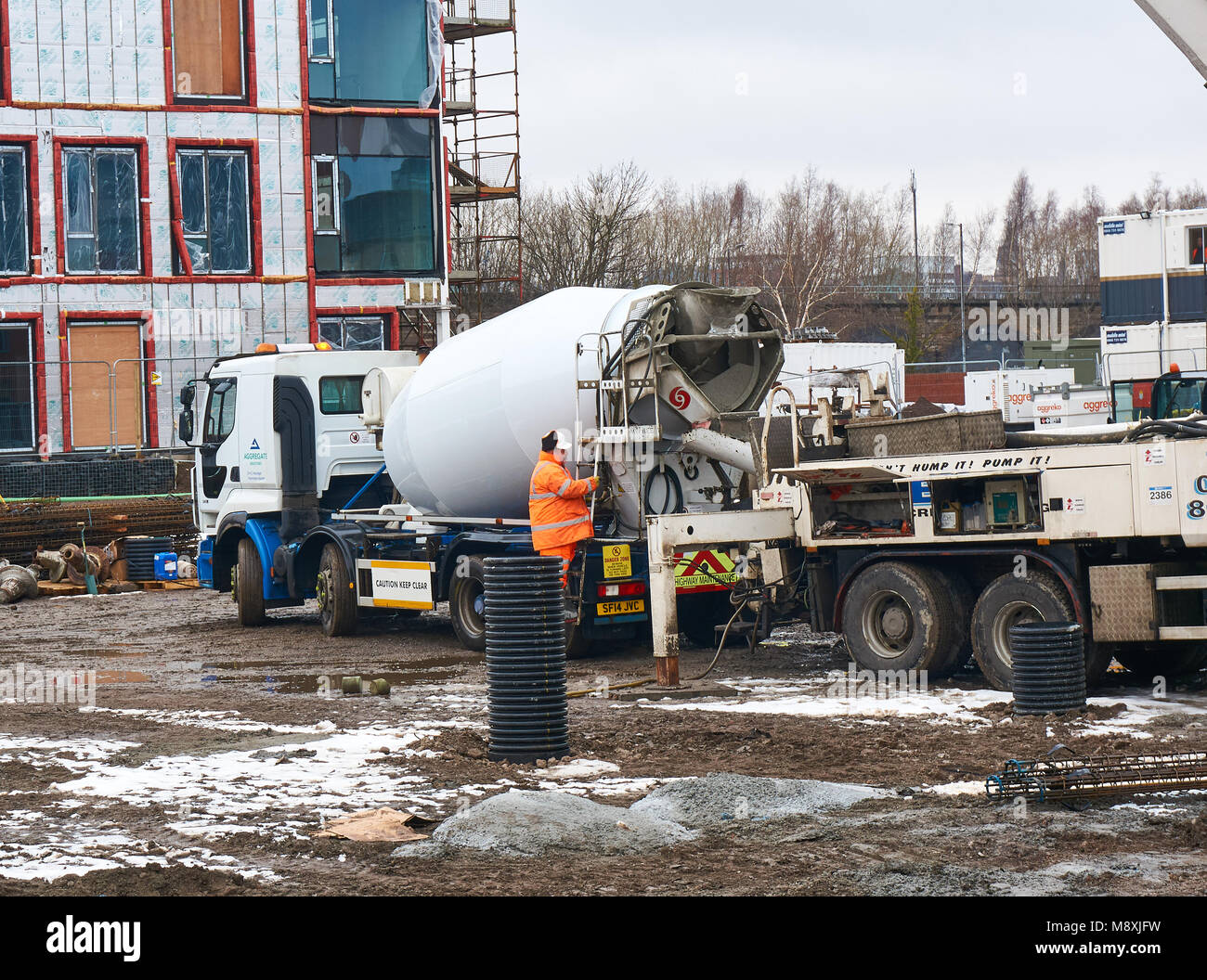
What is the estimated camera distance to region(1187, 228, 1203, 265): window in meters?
42.3

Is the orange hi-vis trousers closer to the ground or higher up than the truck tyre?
higher up

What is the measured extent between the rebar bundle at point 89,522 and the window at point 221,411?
26.0 ft

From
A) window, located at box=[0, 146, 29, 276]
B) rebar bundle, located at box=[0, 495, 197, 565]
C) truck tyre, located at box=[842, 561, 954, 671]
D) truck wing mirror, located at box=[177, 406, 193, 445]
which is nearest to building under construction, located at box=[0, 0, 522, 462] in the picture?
window, located at box=[0, 146, 29, 276]

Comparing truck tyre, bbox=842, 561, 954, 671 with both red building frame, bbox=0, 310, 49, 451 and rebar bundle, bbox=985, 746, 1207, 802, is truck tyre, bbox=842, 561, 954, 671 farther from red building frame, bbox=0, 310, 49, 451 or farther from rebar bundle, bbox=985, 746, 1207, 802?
red building frame, bbox=0, 310, 49, 451

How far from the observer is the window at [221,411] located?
1955 centimetres

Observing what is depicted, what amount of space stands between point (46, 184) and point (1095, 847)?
31.3 meters

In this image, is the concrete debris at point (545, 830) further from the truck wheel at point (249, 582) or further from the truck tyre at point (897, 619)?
the truck wheel at point (249, 582)

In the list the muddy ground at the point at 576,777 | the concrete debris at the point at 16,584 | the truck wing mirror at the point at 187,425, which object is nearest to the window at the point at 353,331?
the concrete debris at the point at 16,584

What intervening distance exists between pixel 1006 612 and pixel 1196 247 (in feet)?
111

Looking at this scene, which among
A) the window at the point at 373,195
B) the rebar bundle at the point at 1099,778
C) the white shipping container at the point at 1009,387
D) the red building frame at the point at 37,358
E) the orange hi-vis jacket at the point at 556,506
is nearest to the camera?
the rebar bundle at the point at 1099,778

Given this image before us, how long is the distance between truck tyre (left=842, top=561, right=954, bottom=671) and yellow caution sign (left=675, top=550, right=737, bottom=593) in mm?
1883
